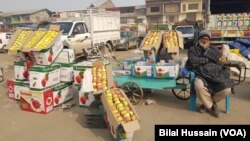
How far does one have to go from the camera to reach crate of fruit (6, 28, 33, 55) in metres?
5.84

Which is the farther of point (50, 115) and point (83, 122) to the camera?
point (50, 115)

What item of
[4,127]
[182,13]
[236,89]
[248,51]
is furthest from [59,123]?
[182,13]

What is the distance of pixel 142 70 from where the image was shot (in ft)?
18.9

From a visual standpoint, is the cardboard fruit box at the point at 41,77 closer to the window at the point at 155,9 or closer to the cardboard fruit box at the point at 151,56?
the cardboard fruit box at the point at 151,56

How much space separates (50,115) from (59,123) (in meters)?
0.54

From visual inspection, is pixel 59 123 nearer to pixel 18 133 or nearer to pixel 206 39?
pixel 18 133

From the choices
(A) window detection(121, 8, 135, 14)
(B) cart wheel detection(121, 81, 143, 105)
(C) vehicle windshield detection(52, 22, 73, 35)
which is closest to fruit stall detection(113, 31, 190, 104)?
(B) cart wheel detection(121, 81, 143, 105)

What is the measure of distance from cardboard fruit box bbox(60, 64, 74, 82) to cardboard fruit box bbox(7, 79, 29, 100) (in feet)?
2.59

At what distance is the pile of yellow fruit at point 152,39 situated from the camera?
6222mm

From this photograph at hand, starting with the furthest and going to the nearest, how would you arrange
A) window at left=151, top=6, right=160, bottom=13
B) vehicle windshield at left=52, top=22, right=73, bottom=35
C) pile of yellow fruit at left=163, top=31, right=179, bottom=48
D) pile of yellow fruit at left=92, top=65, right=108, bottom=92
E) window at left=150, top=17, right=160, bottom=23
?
1. window at left=150, top=17, right=160, bottom=23
2. window at left=151, top=6, right=160, bottom=13
3. vehicle windshield at left=52, top=22, right=73, bottom=35
4. pile of yellow fruit at left=163, top=31, right=179, bottom=48
5. pile of yellow fruit at left=92, top=65, right=108, bottom=92

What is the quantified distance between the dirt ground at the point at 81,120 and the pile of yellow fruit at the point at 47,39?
57.1 inches

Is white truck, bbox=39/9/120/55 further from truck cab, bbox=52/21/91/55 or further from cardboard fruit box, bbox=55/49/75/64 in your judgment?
cardboard fruit box, bbox=55/49/75/64

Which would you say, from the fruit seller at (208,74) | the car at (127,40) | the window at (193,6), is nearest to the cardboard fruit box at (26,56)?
the fruit seller at (208,74)

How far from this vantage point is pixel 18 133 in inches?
179
